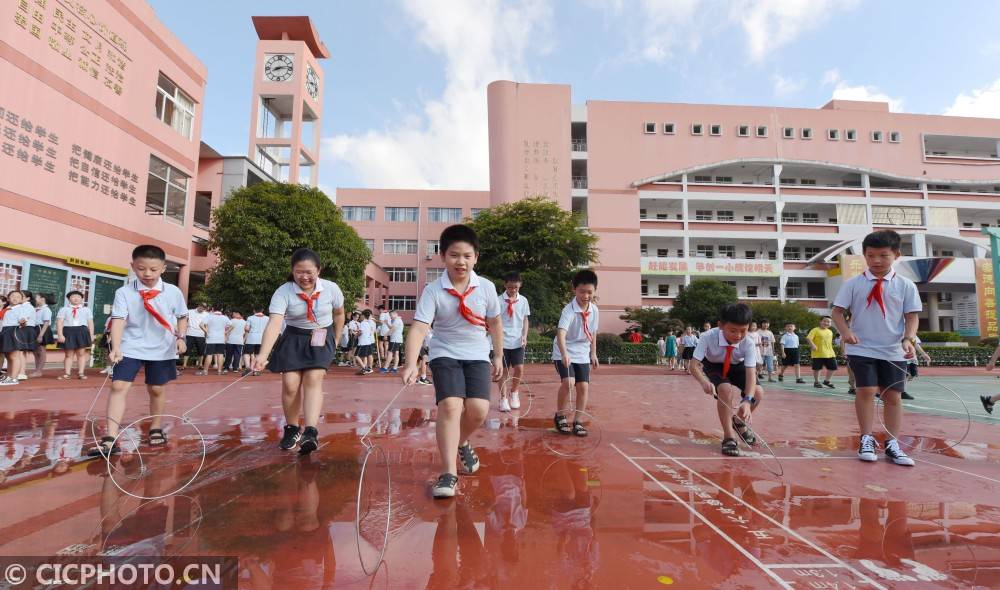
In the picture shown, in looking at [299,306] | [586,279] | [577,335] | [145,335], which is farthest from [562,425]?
[145,335]

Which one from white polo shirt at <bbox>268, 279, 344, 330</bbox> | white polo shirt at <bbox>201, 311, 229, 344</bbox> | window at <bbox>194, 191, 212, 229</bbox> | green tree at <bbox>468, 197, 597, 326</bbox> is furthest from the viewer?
A: green tree at <bbox>468, 197, 597, 326</bbox>

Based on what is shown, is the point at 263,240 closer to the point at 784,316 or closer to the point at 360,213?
the point at 784,316

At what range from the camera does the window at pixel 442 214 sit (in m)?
45.4

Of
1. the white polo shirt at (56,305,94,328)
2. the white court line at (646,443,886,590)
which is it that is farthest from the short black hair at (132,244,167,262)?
the white polo shirt at (56,305,94,328)

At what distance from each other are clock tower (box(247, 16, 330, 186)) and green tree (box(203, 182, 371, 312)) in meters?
11.0

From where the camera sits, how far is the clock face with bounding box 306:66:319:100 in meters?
29.2

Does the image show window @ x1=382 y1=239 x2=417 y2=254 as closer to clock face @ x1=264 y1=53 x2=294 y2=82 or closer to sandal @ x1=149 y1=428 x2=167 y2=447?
clock face @ x1=264 y1=53 x2=294 y2=82

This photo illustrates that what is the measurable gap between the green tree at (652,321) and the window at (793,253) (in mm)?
14436

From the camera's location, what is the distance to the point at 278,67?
28.4 metres

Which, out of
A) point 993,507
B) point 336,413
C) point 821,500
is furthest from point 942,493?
point 336,413

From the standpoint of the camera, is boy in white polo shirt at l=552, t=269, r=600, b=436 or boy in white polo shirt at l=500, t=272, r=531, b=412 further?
boy in white polo shirt at l=500, t=272, r=531, b=412

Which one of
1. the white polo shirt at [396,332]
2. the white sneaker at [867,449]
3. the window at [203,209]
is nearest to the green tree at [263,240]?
the white polo shirt at [396,332]

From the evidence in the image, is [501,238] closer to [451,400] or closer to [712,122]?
[712,122]

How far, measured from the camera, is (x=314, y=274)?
13.7 feet
